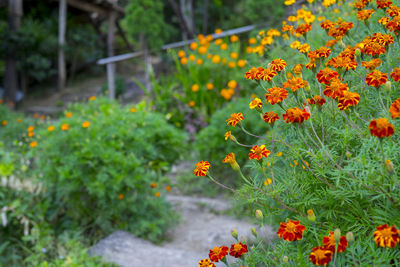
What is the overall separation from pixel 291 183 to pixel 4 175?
251cm

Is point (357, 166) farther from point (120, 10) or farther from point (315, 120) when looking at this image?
point (120, 10)

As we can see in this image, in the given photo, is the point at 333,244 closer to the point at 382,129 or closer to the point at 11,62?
A: the point at 382,129

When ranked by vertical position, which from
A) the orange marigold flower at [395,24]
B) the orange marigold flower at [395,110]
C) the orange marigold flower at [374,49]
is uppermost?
the orange marigold flower at [395,24]

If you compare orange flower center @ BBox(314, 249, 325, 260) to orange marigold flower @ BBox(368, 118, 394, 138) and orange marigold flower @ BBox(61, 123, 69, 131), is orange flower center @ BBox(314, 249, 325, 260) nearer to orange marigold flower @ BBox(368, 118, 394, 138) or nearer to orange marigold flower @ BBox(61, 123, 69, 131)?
orange marigold flower @ BBox(368, 118, 394, 138)

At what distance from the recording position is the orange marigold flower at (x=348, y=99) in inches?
41.8

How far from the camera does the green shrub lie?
290cm

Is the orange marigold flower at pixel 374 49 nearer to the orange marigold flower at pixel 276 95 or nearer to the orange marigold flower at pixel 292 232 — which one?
the orange marigold flower at pixel 276 95

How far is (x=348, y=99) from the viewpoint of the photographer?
1.06 meters

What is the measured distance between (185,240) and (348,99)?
241cm

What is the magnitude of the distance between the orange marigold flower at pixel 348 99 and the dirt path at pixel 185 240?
42.4 inches

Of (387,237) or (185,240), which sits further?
(185,240)

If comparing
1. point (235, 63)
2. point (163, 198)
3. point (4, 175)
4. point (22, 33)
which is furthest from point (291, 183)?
point (22, 33)

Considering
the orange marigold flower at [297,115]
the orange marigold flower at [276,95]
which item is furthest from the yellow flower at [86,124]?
the orange marigold flower at [297,115]

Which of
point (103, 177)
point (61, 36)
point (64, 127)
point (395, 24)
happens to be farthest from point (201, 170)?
point (61, 36)
